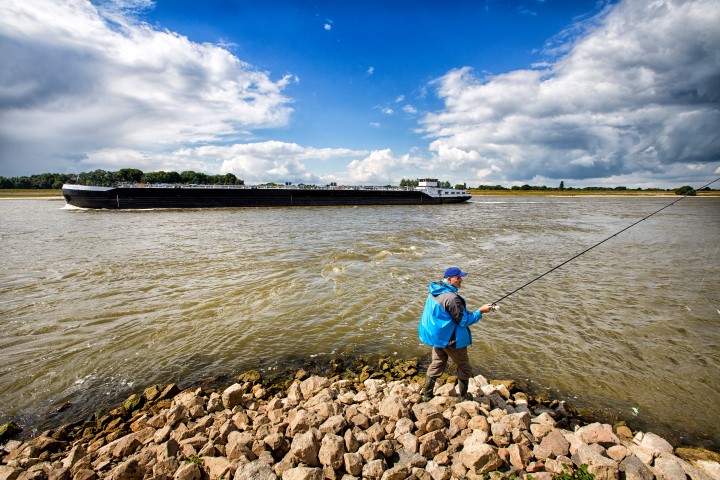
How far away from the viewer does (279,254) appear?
837 inches

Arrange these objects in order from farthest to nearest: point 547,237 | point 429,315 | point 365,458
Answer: point 547,237 < point 429,315 < point 365,458

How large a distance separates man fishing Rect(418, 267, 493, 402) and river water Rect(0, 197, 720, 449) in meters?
2.29

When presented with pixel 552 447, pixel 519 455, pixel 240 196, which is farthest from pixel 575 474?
pixel 240 196

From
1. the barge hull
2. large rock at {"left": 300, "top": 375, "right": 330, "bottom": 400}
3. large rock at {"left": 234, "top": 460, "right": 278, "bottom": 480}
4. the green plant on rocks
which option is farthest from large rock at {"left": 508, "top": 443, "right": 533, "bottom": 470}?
the barge hull

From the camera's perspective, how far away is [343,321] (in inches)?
418

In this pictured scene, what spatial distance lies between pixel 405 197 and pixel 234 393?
258 ft

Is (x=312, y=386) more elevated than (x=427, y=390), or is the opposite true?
(x=427, y=390)

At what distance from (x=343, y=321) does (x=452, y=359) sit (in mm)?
5158

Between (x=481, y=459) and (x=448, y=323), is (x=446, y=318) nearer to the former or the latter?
(x=448, y=323)

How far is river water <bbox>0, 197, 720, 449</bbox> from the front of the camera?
7000mm

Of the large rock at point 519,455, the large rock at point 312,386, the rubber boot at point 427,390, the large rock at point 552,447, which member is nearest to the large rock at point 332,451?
the large rock at point 312,386

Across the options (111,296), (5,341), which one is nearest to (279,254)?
(111,296)

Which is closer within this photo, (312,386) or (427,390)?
(427,390)

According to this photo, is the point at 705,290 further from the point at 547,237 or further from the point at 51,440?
the point at 51,440
